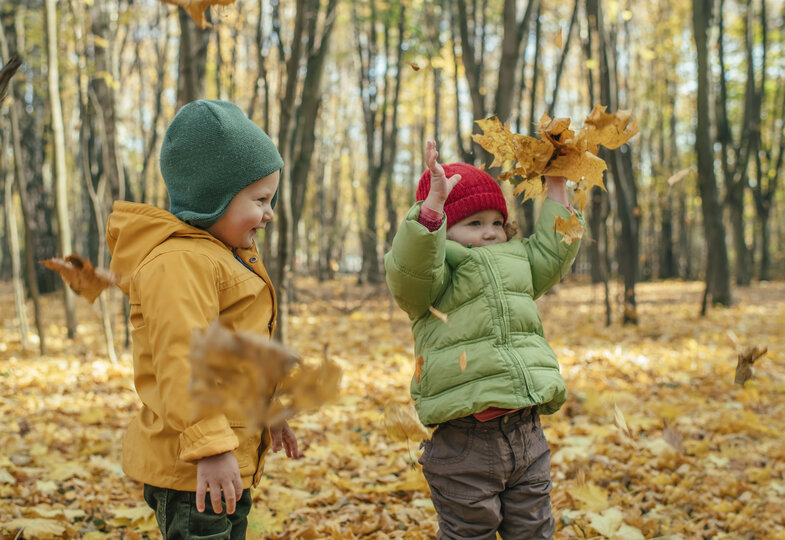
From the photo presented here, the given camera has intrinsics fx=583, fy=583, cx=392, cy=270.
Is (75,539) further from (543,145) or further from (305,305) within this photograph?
(305,305)

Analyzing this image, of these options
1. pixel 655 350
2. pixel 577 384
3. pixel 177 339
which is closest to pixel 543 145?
pixel 177 339

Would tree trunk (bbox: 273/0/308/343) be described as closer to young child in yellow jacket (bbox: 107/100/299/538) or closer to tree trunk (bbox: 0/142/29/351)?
young child in yellow jacket (bbox: 107/100/299/538)

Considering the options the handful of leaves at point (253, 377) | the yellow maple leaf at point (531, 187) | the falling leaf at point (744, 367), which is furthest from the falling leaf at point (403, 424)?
the falling leaf at point (744, 367)

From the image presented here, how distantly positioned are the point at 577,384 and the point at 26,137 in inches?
473

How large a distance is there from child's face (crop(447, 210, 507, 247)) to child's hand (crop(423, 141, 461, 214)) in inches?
10.8

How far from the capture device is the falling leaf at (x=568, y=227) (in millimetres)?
→ 1904

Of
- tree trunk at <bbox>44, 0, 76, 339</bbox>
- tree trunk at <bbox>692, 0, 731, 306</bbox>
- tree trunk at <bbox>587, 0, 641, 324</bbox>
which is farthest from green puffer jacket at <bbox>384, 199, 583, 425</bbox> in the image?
tree trunk at <bbox>692, 0, 731, 306</bbox>

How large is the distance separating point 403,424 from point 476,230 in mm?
681

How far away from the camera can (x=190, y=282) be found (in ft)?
4.53

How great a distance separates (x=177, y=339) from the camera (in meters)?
1.33

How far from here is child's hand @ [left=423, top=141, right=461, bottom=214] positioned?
1616 millimetres

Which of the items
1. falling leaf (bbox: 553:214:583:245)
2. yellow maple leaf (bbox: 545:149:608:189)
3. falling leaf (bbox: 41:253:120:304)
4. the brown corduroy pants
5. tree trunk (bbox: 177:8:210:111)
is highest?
tree trunk (bbox: 177:8:210:111)

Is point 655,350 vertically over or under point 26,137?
under

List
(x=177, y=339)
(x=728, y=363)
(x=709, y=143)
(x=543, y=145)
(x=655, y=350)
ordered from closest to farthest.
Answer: (x=177, y=339) → (x=543, y=145) → (x=728, y=363) → (x=655, y=350) → (x=709, y=143)
